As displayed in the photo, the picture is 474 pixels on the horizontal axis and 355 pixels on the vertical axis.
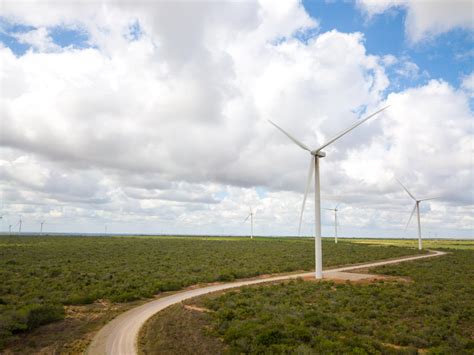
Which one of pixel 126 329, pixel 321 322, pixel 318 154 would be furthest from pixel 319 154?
pixel 126 329

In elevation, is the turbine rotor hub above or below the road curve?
above

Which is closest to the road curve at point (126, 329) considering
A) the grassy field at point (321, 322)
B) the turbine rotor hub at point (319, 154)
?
the grassy field at point (321, 322)

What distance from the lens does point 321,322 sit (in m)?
25.1

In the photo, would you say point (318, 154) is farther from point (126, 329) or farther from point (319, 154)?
point (126, 329)

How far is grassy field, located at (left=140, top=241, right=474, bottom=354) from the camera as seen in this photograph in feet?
68.7

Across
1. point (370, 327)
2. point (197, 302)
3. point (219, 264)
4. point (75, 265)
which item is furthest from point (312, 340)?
point (75, 265)

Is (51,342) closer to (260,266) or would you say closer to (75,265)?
(75,265)

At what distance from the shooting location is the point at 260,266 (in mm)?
59125

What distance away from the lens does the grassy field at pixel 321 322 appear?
2095 centimetres

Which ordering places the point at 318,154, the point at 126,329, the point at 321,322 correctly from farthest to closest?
the point at 318,154 < the point at 321,322 < the point at 126,329

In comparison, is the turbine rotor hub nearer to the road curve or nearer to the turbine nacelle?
the turbine nacelle

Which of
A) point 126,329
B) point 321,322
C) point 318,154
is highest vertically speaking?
point 318,154

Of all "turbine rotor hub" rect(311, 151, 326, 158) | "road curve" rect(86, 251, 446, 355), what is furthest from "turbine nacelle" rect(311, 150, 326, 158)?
"road curve" rect(86, 251, 446, 355)

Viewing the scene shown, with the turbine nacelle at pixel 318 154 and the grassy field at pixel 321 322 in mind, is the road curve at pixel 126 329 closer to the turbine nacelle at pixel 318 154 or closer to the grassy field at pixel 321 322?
the grassy field at pixel 321 322
